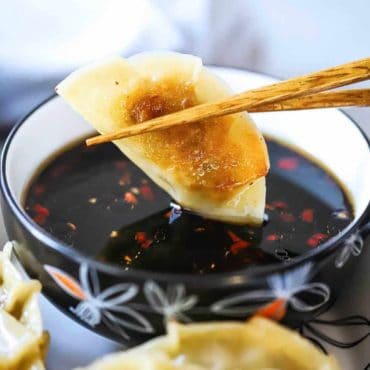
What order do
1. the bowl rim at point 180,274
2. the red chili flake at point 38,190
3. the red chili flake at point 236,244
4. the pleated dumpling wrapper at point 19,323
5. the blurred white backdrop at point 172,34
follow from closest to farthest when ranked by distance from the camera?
the bowl rim at point 180,274, the pleated dumpling wrapper at point 19,323, the red chili flake at point 236,244, the red chili flake at point 38,190, the blurred white backdrop at point 172,34

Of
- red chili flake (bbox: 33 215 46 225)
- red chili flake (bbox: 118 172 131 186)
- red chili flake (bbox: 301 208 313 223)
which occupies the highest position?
red chili flake (bbox: 33 215 46 225)

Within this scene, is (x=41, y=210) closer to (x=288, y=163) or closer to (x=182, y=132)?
(x=182, y=132)

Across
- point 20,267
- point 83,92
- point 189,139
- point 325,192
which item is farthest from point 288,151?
point 20,267

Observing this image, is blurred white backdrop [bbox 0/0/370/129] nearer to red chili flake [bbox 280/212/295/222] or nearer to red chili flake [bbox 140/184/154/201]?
red chili flake [bbox 140/184/154/201]

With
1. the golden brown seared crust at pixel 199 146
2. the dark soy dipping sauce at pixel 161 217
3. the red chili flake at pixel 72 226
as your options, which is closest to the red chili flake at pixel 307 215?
the dark soy dipping sauce at pixel 161 217

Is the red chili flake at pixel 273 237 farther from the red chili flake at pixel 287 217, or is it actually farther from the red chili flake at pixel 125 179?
the red chili flake at pixel 125 179

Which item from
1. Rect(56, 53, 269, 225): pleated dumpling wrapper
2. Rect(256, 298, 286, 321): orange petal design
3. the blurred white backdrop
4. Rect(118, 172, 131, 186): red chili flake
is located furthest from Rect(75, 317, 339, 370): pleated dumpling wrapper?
the blurred white backdrop
